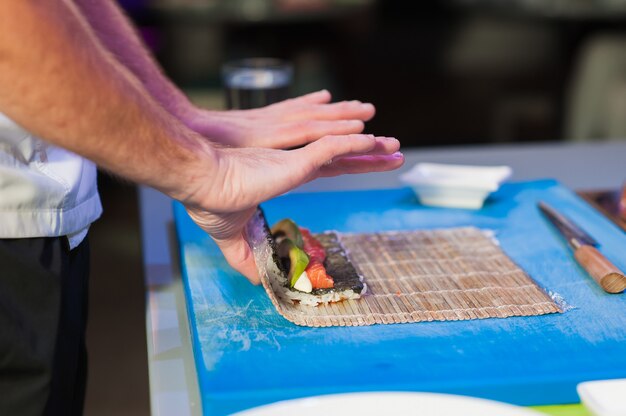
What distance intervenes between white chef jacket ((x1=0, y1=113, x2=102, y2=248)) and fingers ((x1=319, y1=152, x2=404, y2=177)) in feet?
1.03

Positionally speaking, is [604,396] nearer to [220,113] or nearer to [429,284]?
[429,284]

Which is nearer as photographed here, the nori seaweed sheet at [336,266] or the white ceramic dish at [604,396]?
the white ceramic dish at [604,396]

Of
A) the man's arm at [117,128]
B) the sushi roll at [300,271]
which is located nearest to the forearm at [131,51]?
the sushi roll at [300,271]

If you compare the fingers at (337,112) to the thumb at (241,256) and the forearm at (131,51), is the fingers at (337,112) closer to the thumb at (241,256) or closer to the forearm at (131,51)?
the forearm at (131,51)

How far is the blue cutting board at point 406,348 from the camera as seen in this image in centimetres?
90

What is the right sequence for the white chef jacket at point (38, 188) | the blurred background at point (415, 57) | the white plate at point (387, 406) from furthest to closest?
1. the blurred background at point (415, 57)
2. the white chef jacket at point (38, 188)
3. the white plate at point (387, 406)

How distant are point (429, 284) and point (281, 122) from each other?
0.37m

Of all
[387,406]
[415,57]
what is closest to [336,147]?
[387,406]

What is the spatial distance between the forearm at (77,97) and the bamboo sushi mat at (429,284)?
273 mm

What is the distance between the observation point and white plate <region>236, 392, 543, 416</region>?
0.75m

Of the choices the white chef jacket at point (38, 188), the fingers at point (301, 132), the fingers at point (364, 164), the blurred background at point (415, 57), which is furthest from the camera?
the blurred background at point (415, 57)

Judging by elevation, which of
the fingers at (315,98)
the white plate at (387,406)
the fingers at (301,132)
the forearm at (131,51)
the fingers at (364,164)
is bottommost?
the white plate at (387,406)

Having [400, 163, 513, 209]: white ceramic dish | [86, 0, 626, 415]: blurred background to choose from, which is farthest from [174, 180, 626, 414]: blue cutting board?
[86, 0, 626, 415]: blurred background

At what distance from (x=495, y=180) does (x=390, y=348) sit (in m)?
0.66
